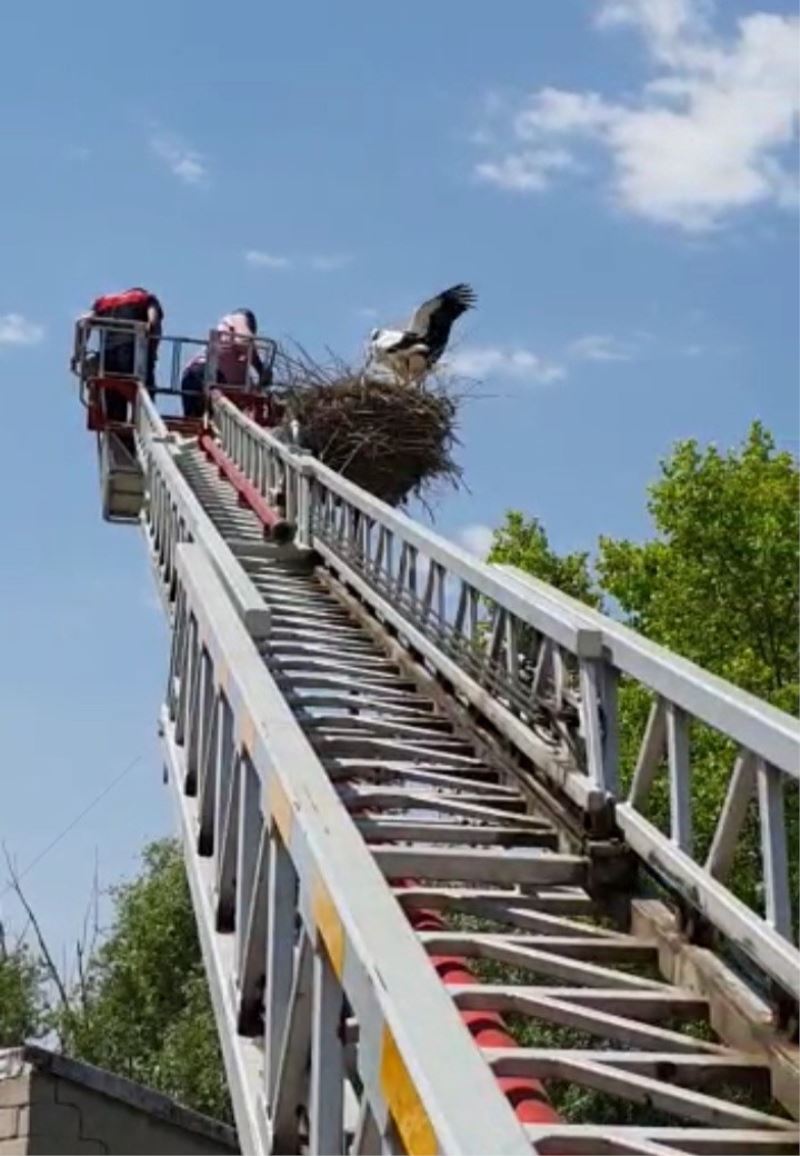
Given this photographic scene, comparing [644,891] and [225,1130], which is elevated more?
[644,891]

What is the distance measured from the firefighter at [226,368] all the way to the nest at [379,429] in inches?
33.1

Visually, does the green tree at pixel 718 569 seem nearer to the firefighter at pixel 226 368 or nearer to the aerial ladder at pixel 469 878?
the firefighter at pixel 226 368

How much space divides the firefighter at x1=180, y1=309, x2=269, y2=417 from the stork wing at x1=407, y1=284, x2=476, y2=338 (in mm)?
1330

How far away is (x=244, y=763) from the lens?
4727 mm

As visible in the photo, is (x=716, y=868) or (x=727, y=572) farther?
(x=727, y=572)

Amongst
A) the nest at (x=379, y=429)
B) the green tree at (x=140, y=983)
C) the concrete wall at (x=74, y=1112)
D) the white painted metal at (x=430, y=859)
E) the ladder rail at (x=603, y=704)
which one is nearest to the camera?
the white painted metal at (x=430, y=859)

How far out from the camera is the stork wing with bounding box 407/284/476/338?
15.5m

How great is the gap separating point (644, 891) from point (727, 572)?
1360 centimetres

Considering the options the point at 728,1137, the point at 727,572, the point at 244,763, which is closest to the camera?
the point at 728,1137

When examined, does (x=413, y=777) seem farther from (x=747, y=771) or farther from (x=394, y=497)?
(x=394, y=497)

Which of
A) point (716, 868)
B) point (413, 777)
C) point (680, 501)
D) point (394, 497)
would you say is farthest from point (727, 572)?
point (716, 868)

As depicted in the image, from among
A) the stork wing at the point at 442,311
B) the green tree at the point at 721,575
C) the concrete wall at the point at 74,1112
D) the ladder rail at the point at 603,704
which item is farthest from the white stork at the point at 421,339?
the concrete wall at the point at 74,1112

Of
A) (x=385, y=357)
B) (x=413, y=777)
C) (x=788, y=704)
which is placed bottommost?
(x=788, y=704)

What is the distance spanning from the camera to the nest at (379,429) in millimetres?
14484
